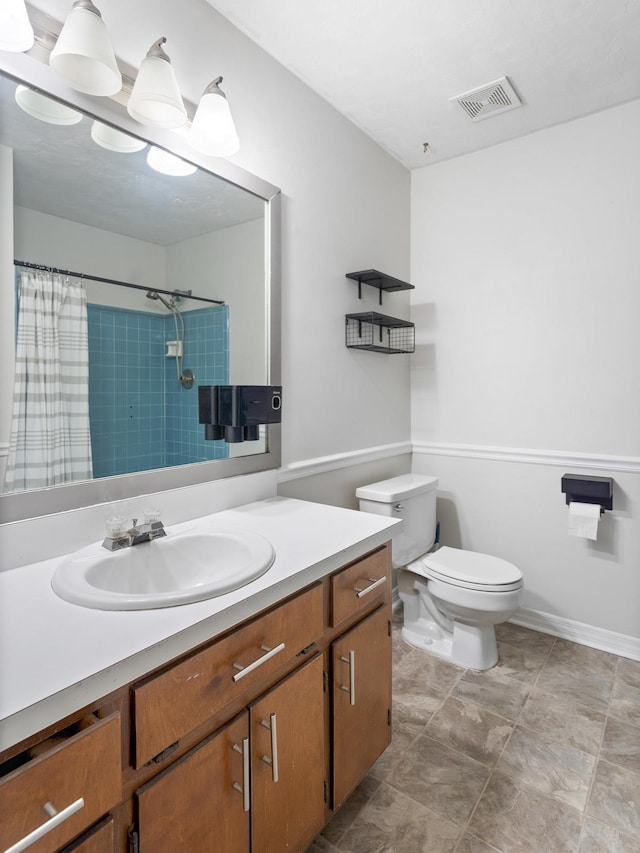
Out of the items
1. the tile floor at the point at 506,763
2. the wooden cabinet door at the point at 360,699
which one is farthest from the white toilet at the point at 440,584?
the wooden cabinet door at the point at 360,699

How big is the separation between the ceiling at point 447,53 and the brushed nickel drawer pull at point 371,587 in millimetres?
1850

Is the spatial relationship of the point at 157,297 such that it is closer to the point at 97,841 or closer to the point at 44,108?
the point at 44,108

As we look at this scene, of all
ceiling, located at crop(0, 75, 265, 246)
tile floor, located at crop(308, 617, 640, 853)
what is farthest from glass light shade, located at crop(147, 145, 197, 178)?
tile floor, located at crop(308, 617, 640, 853)

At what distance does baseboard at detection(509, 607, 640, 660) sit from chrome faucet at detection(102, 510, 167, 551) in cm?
202

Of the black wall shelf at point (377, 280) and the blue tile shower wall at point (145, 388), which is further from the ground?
the black wall shelf at point (377, 280)

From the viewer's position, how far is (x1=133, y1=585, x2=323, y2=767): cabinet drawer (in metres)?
0.75

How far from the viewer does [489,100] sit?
203cm

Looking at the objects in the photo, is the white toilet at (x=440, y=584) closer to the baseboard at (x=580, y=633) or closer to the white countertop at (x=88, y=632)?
the baseboard at (x=580, y=633)

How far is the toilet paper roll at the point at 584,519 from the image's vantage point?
6.86 feet

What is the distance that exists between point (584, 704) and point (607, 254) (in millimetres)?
1921

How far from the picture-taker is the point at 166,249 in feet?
4.63

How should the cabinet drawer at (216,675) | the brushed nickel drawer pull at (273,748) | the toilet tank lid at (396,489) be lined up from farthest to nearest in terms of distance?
the toilet tank lid at (396,489) → the brushed nickel drawer pull at (273,748) → the cabinet drawer at (216,675)

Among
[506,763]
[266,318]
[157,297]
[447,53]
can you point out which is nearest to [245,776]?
[506,763]

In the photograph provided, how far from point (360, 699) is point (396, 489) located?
3.32ft
